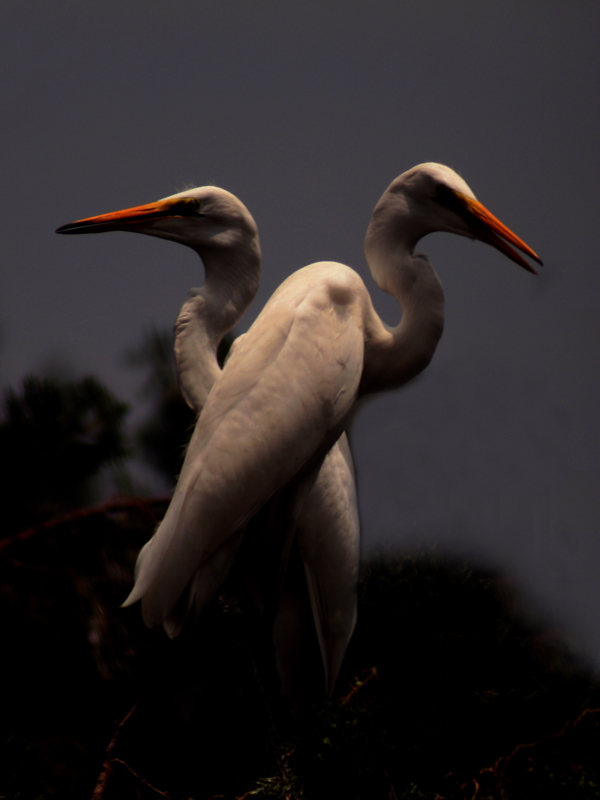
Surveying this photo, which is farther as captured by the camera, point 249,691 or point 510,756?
point 249,691

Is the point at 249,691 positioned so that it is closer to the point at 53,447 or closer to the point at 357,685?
the point at 357,685

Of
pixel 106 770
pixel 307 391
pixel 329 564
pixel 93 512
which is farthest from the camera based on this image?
pixel 93 512

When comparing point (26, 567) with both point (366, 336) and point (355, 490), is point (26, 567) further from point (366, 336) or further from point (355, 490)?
point (366, 336)

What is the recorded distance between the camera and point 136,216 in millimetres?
1055

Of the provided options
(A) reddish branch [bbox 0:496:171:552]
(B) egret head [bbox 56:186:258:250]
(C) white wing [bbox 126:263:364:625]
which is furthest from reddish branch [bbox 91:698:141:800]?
(B) egret head [bbox 56:186:258:250]

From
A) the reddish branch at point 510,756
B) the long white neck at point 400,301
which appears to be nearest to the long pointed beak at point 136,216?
the long white neck at point 400,301

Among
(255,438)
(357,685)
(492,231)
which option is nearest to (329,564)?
(357,685)

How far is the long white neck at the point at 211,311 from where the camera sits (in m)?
1.04

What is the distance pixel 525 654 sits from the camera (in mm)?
1063

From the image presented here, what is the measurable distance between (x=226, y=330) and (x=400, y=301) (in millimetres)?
328

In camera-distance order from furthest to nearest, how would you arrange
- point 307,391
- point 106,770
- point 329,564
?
point 329,564 < point 106,770 < point 307,391

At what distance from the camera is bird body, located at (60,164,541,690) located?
31.3 inches

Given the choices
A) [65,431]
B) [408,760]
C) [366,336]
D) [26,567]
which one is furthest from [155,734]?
[366,336]

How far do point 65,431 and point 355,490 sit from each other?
0.69 m
